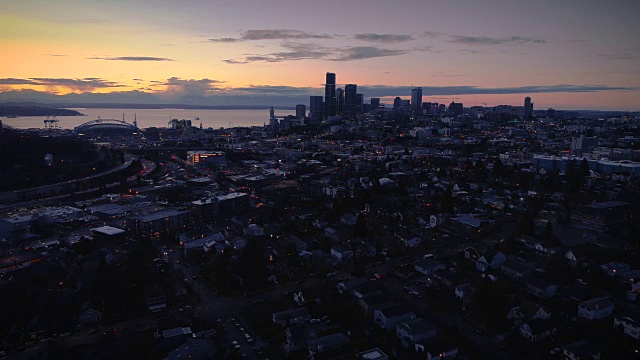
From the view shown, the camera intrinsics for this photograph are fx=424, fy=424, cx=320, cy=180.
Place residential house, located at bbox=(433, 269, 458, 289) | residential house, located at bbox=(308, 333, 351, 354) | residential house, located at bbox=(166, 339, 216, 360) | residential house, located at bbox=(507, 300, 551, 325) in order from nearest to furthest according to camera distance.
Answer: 1. residential house, located at bbox=(166, 339, 216, 360)
2. residential house, located at bbox=(308, 333, 351, 354)
3. residential house, located at bbox=(507, 300, 551, 325)
4. residential house, located at bbox=(433, 269, 458, 289)

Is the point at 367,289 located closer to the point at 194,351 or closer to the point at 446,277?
the point at 446,277

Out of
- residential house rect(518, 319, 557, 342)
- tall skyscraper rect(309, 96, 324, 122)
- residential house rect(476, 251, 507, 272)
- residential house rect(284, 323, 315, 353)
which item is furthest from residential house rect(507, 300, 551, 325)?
tall skyscraper rect(309, 96, 324, 122)

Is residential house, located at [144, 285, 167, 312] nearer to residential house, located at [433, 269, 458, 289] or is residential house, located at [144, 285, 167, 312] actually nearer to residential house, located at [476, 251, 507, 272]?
residential house, located at [433, 269, 458, 289]

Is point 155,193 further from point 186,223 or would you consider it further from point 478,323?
point 478,323

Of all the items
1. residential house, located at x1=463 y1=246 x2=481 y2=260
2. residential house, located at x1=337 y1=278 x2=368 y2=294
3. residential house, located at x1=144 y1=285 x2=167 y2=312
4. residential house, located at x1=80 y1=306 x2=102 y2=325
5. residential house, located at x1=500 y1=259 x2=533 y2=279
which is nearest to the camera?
residential house, located at x1=80 y1=306 x2=102 y2=325

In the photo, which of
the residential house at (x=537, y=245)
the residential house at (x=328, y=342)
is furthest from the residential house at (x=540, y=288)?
the residential house at (x=328, y=342)

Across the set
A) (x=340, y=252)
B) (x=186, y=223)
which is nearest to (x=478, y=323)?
(x=340, y=252)

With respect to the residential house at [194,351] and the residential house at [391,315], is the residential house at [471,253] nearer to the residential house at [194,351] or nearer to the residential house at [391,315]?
the residential house at [391,315]
